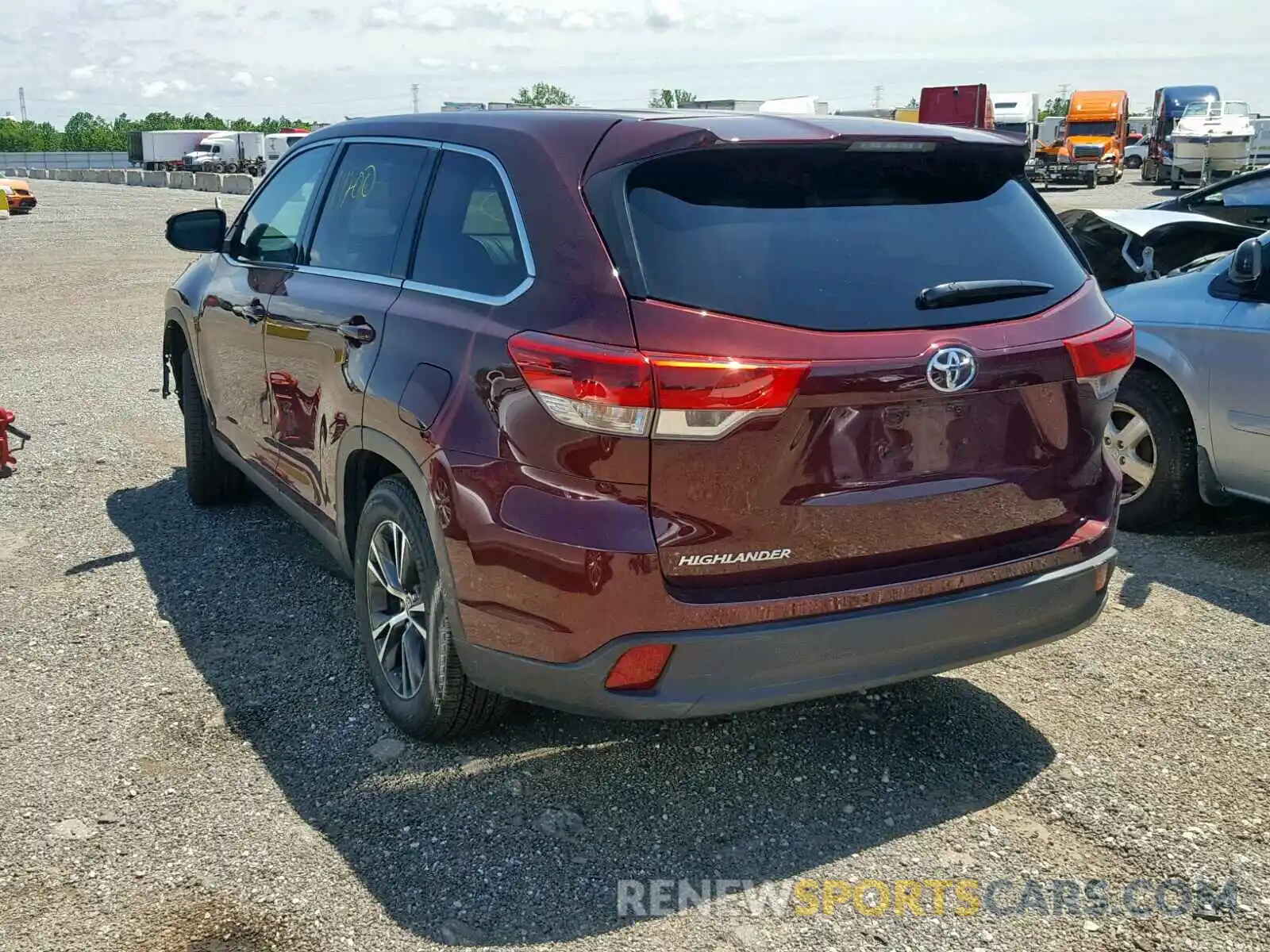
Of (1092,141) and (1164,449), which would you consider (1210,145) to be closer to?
(1092,141)

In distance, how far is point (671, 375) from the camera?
2680 millimetres

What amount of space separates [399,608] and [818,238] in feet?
5.45

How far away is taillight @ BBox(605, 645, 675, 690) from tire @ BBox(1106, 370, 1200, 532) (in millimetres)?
3370

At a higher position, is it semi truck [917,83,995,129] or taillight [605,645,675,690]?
semi truck [917,83,995,129]

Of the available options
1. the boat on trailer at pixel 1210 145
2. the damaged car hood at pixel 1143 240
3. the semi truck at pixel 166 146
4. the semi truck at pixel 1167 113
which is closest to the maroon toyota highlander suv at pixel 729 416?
the damaged car hood at pixel 1143 240

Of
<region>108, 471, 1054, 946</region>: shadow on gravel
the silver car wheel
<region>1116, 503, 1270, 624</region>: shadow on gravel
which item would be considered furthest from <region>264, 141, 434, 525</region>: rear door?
the silver car wheel

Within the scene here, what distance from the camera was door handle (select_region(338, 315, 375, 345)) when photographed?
3.59 m

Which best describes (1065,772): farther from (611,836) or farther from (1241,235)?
(1241,235)

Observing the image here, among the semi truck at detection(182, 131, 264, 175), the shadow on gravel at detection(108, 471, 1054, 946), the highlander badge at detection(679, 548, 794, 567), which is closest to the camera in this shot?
the highlander badge at detection(679, 548, 794, 567)

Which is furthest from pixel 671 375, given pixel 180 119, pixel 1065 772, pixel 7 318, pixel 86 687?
pixel 180 119

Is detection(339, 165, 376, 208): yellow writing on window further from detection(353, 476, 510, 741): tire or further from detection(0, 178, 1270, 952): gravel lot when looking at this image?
detection(0, 178, 1270, 952): gravel lot

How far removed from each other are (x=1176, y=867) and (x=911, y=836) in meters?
0.65

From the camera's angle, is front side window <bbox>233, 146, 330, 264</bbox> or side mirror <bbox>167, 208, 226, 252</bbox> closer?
front side window <bbox>233, 146, 330, 264</bbox>

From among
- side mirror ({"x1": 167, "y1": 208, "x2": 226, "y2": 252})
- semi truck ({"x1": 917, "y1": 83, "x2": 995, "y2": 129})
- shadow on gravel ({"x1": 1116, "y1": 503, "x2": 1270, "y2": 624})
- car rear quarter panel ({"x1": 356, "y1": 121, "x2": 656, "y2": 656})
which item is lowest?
shadow on gravel ({"x1": 1116, "y1": 503, "x2": 1270, "y2": 624})
